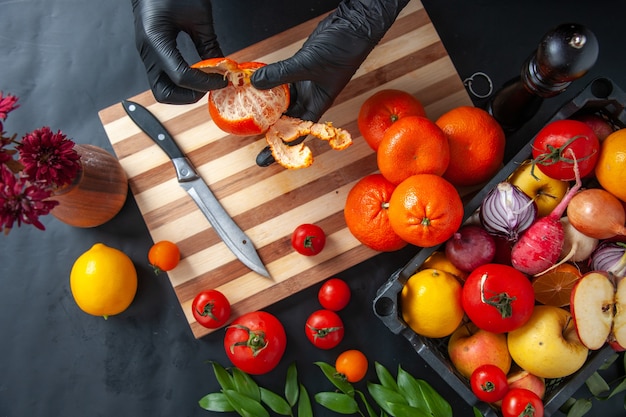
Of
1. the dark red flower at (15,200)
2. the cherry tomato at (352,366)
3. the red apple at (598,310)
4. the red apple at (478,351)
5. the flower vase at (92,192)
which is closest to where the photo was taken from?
the dark red flower at (15,200)

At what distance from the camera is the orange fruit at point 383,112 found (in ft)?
3.83

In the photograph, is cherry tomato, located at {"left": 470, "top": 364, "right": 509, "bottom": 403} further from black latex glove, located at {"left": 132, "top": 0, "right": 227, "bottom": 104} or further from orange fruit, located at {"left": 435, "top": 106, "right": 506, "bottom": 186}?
black latex glove, located at {"left": 132, "top": 0, "right": 227, "bottom": 104}

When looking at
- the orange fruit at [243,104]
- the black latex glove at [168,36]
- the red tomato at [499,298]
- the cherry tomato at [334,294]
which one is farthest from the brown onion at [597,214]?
the black latex glove at [168,36]

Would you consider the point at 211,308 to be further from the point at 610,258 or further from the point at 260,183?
the point at 610,258

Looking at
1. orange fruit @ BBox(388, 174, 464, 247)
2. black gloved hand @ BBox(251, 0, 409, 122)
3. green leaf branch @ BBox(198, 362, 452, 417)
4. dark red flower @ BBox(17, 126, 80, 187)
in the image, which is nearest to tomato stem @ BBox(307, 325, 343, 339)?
green leaf branch @ BBox(198, 362, 452, 417)

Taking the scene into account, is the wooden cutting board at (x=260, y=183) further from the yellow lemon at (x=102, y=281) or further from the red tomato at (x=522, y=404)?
the red tomato at (x=522, y=404)

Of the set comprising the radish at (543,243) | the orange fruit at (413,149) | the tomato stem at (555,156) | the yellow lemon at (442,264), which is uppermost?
the tomato stem at (555,156)

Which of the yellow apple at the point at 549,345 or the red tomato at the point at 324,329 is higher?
the yellow apple at the point at 549,345

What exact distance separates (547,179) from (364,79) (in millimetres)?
508

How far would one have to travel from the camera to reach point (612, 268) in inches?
40.0

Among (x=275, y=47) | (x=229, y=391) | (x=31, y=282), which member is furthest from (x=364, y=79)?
(x=31, y=282)

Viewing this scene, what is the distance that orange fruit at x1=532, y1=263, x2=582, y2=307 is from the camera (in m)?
1.03

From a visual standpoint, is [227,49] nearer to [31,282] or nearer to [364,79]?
[364,79]

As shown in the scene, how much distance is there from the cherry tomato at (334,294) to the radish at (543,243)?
0.42m
